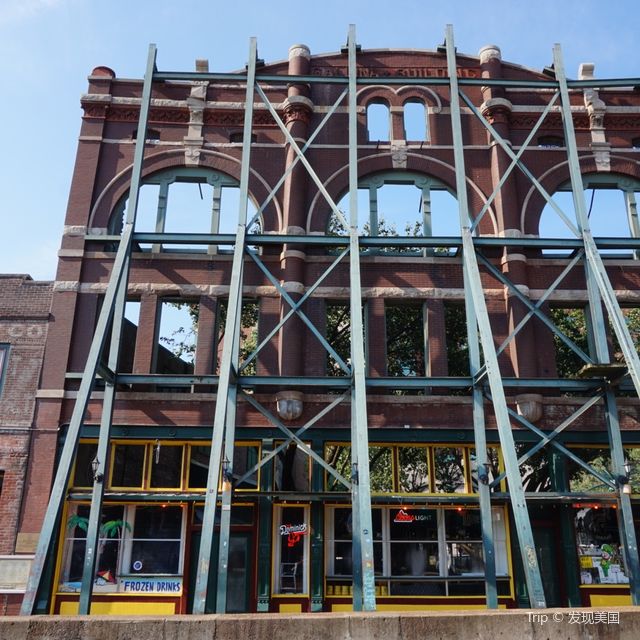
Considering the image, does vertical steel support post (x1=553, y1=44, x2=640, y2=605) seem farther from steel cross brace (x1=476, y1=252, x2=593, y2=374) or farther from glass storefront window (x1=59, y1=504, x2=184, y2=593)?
glass storefront window (x1=59, y1=504, x2=184, y2=593)

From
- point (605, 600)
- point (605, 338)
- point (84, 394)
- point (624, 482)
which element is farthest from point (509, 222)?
point (84, 394)

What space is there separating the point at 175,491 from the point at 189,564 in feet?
5.52

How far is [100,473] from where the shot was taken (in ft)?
46.4

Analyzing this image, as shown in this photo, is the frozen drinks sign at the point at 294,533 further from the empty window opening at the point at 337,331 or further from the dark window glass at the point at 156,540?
the empty window opening at the point at 337,331

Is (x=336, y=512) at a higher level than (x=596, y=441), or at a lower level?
lower

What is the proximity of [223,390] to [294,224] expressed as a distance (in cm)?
690

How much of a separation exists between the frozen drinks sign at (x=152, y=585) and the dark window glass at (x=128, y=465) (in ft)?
7.57

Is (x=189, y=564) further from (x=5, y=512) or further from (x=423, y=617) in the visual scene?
(x=423, y=617)

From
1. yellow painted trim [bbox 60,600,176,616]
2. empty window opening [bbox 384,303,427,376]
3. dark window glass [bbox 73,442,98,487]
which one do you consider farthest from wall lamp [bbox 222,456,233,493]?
empty window opening [bbox 384,303,427,376]

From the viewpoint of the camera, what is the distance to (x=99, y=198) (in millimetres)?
18812

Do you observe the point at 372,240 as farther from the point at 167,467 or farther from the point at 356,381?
the point at 167,467

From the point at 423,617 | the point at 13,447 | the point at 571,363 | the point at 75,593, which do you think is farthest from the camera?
the point at 571,363

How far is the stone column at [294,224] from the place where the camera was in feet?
55.9

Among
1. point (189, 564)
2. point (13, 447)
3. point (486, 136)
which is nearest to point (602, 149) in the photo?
point (486, 136)
